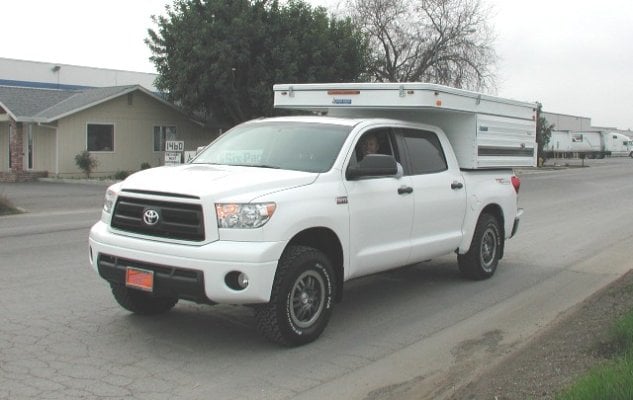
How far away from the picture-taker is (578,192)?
24.4 metres

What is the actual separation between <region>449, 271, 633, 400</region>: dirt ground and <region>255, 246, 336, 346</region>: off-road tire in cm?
153

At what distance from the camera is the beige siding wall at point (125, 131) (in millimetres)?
29141

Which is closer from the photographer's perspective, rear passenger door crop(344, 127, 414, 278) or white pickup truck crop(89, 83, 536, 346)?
white pickup truck crop(89, 83, 536, 346)

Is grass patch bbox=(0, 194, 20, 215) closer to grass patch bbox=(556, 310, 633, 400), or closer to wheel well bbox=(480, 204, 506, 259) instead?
wheel well bbox=(480, 204, 506, 259)

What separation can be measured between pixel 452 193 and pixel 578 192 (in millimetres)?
18690

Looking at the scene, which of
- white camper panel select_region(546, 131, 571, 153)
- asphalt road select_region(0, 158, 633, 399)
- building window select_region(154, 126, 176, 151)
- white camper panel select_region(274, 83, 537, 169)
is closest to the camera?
asphalt road select_region(0, 158, 633, 399)

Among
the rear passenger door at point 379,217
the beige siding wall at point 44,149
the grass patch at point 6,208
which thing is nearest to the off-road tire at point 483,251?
the rear passenger door at point 379,217

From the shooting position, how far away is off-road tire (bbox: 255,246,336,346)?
5168 millimetres

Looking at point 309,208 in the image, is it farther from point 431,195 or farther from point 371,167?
point 431,195

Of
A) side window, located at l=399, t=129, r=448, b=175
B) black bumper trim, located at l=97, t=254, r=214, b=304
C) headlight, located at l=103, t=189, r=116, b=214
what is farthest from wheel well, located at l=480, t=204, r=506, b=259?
headlight, located at l=103, t=189, r=116, b=214

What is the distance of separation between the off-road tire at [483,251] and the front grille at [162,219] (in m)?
4.07

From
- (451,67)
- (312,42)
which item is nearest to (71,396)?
(312,42)

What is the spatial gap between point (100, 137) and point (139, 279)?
2674cm

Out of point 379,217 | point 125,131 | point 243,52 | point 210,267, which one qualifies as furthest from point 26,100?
point 210,267
